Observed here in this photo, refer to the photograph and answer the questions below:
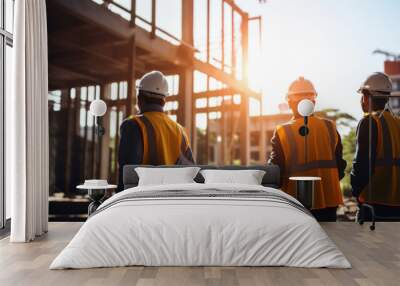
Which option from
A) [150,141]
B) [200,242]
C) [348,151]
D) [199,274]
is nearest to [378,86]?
[150,141]

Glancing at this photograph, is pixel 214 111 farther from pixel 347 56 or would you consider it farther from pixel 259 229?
pixel 259 229

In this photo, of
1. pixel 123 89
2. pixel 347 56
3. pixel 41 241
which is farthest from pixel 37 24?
pixel 347 56

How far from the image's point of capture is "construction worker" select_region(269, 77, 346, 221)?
187 inches

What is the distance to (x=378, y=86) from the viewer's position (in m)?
4.82

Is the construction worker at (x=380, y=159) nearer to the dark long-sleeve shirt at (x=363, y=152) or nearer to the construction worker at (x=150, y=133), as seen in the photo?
the dark long-sleeve shirt at (x=363, y=152)

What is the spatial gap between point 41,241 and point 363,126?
10.7 ft

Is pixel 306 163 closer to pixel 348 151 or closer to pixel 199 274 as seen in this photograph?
pixel 199 274

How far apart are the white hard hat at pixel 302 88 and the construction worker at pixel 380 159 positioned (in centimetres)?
61

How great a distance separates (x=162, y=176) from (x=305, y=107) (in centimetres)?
157

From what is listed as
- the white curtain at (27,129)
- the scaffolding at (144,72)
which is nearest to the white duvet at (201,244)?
the white curtain at (27,129)

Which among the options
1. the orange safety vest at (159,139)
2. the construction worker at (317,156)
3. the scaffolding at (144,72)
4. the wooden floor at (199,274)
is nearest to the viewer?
the wooden floor at (199,274)

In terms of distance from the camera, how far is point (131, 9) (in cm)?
739

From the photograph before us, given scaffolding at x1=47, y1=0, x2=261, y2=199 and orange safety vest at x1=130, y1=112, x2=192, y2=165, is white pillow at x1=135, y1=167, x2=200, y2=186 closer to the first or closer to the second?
orange safety vest at x1=130, y1=112, x2=192, y2=165

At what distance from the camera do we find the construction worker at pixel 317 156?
4.75 metres
